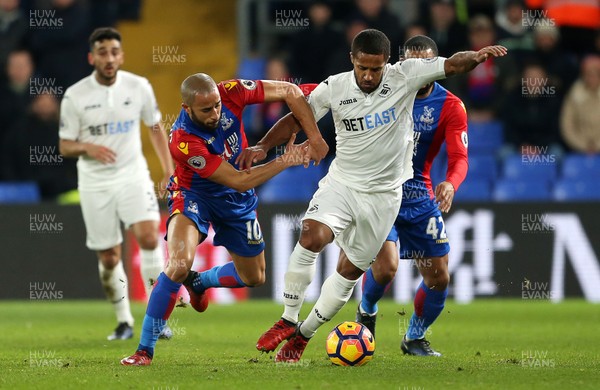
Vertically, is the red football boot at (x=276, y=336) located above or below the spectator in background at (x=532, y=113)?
below

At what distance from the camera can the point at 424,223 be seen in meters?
8.47

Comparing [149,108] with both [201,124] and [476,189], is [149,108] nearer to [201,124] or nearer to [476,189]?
[201,124]

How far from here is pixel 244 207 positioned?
855 cm

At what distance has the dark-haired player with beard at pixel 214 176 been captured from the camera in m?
7.55

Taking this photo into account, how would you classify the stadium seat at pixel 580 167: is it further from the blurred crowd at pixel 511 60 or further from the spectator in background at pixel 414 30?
the spectator in background at pixel 414 30

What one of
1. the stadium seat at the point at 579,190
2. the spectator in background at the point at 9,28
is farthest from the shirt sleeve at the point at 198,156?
the spectator in background at the point at 9,28

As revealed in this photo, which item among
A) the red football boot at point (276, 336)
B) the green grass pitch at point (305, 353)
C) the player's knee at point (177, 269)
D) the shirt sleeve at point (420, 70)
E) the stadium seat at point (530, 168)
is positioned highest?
the shirt sleeve at point (420, 70)

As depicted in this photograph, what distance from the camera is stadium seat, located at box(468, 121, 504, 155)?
15008mm

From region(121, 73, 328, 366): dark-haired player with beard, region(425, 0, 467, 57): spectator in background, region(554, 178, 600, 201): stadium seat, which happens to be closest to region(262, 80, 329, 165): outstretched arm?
region(121, 73, 328, 366): dark-haired player with beard

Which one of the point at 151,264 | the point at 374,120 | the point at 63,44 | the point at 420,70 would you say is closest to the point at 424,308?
the point at 374,120

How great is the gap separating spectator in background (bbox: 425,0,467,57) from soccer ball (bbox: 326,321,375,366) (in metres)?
8.11

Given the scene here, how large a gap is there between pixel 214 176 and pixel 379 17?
8.38 meters

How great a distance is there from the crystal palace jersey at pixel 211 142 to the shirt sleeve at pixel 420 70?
1.05 meters

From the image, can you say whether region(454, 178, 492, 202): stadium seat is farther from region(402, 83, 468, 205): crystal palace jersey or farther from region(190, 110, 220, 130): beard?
region(190, 110, 220, 130): beard
